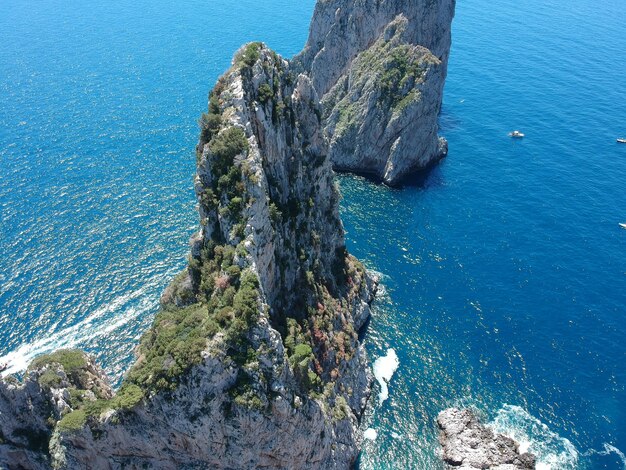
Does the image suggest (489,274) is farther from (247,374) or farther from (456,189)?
(247,374)

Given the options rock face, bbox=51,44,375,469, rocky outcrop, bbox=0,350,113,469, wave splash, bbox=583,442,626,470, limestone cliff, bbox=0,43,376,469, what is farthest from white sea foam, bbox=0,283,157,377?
wave splash, bbox=583,442,626,470

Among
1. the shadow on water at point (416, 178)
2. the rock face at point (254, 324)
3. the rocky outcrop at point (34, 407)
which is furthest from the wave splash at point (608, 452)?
the shadow on water at point (416, 178)

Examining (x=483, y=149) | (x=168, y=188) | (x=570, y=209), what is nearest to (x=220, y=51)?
(x=168, y=188)

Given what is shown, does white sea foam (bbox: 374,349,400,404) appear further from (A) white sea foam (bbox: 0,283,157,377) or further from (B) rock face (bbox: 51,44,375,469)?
(A) white sea foam (bbox: 0,283,157,377)

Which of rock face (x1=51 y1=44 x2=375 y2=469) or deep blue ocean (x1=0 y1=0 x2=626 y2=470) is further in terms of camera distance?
deep blue ocean (x1=0 y1=0 x2=626 y2=470)

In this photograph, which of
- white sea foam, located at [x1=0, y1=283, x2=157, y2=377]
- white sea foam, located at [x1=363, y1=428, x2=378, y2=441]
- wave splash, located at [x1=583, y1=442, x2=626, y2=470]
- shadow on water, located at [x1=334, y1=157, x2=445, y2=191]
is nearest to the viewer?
wave splash, located at [x1=583, y1=442, x2=626, y2=470]

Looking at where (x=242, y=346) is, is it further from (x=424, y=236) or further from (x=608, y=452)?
(x=424, y=236)

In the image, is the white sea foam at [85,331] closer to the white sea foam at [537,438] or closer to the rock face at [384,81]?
the white sea foam at [537,438]
